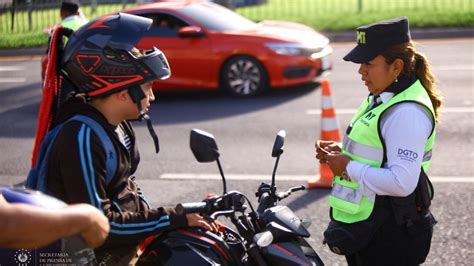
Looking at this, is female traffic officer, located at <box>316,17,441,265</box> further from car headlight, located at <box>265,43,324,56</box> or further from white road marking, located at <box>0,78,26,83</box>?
white road marking, located at <box>0,78,26,83</box>

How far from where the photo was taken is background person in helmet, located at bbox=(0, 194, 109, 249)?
2268 millimetres

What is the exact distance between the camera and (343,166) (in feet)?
12.6

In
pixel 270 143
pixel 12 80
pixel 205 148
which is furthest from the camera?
pixel 12 80

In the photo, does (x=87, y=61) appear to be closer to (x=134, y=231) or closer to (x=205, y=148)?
(x=205, y=148)

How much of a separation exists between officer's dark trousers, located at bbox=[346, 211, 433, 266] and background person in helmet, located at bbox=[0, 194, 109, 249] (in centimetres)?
182

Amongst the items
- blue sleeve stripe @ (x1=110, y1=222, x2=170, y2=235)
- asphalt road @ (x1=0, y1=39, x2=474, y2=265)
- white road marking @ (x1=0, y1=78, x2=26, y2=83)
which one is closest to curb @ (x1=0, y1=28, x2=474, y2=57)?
white road marking @ (x1=0, y1=78, x2=26, y2=83)

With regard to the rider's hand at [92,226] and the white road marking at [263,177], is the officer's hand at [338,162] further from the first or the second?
the white road marking at [263,177]

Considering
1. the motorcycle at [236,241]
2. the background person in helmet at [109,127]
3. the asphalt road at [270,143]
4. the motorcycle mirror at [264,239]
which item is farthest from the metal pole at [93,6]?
the motorcycle mirror at [264,239]

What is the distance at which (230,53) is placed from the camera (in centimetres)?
1240

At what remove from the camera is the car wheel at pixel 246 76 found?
12.4 m

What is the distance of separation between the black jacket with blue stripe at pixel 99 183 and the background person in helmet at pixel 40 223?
859 millimetres

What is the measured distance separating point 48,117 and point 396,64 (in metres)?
1.56

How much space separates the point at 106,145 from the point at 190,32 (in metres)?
9.27

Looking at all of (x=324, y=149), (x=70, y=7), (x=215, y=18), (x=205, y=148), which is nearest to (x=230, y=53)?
(x=215, y=18)
